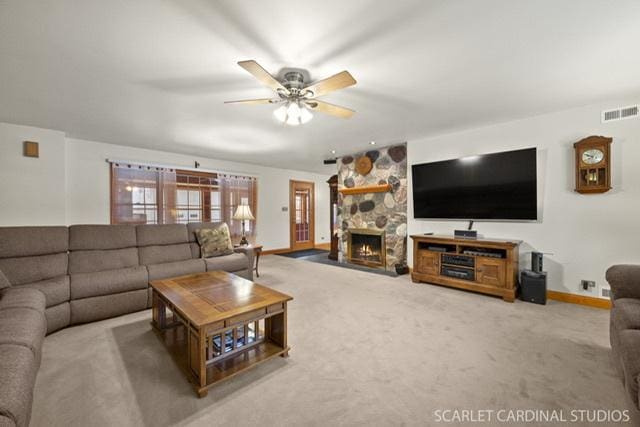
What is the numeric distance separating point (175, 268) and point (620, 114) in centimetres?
542

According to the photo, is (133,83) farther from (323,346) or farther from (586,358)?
(586,358)

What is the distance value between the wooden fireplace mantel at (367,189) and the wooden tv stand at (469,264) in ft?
4.07

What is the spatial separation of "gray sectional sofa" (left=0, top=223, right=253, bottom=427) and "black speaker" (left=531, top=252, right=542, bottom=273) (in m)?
3.96

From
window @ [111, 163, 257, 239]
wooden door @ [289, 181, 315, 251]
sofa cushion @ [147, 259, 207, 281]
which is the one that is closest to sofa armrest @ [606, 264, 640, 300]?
sofa cushion @ [147, 259, 207, 281]

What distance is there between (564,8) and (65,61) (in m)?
3.53

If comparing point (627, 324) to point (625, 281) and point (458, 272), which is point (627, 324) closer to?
point (625, 281)

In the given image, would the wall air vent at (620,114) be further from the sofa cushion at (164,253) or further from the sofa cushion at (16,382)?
the sofa cushion at (164,253)

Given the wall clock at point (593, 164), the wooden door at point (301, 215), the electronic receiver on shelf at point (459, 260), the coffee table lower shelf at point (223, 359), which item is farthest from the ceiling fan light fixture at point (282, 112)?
the wooden door at point (301, 215)

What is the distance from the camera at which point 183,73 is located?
7.47 feet

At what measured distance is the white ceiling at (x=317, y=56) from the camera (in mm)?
1578

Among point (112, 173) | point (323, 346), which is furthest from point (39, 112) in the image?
point (323, 346)

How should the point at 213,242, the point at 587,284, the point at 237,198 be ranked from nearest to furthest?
the point at 587,284 → the point at 213,242 → the point at 237,198

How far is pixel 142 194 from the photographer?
4875 millimetres

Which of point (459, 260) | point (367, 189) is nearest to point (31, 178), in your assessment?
point (367, 189)
